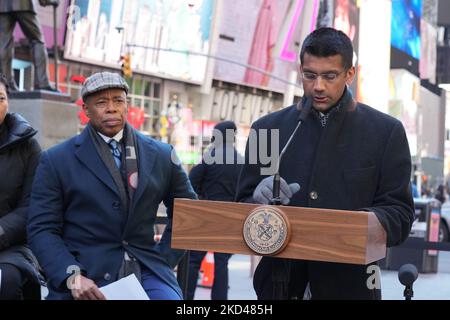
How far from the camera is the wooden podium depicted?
280cm

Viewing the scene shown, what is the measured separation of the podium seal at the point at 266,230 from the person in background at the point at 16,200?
2.07 meters

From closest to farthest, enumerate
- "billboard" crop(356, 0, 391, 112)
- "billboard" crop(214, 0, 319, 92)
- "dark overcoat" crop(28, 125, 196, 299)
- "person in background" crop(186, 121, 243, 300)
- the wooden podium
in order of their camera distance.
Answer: the wooden podium < "dark overcoat" crop(28, 125, 196, 299) < "person in background" crop(186, 121, 243, 300) < "billboard" crop(214, 0, 319, 92) < "billboard" crop(356, 0, 391, 112)

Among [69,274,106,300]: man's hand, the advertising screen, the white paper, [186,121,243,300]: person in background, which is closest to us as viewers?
the white paper

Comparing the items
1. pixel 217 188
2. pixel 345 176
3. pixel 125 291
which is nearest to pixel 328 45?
pixel 345 176

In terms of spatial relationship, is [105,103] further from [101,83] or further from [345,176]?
[345,176]

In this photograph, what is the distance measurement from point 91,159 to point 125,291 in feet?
2.80

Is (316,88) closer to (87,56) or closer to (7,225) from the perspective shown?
(7,225)

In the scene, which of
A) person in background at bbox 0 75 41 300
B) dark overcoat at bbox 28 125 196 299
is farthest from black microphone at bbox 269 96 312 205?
person in background at bbox 0 75 41 300

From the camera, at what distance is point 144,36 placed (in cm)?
3638

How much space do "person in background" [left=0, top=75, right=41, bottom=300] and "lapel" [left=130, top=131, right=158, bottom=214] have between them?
2.51 feet

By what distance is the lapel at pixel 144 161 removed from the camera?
4363 millimetres

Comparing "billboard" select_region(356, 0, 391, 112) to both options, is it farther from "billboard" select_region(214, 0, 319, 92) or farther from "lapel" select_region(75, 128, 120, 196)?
"lapel" select_region(75, 128, 120, 196)

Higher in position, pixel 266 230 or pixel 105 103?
pixel 105 103
